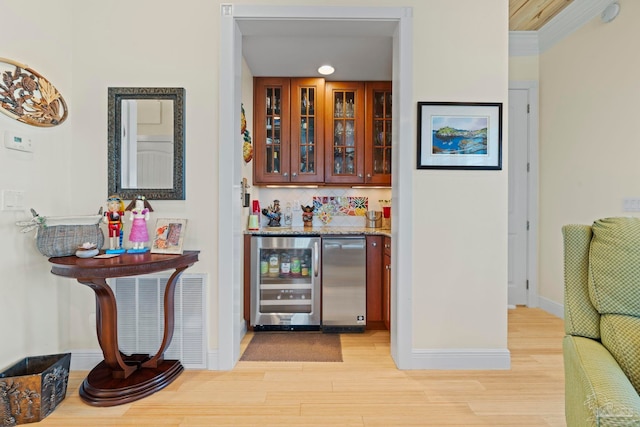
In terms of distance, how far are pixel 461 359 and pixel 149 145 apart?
263 centimetres

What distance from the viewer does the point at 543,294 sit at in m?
3.60

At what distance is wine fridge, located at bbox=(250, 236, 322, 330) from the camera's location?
2992mm

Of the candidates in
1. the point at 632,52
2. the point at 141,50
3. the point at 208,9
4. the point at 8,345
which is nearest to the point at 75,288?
the point at 8,345

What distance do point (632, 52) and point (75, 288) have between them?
4563mm

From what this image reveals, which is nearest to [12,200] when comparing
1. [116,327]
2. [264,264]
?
[116,327]

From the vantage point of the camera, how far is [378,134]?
350 cm

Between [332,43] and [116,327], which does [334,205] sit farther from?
[116,327]

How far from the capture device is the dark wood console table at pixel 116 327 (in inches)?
67.4

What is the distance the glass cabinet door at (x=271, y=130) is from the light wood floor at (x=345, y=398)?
187cm

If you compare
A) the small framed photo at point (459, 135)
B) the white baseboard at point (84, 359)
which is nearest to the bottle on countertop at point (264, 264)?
the white baseboard at point (84, 359)

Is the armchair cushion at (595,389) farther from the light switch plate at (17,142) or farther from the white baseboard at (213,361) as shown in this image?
the light switch plate at (17,142)

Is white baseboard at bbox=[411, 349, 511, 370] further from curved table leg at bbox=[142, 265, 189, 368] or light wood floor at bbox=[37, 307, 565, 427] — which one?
curved table leg at bbox=[142, 265, 189, 368]

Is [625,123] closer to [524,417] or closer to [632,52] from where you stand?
[632,52]

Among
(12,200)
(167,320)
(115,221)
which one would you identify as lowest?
(167,320)
